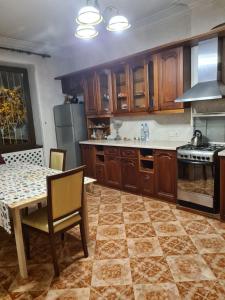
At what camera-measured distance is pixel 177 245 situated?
224 cm

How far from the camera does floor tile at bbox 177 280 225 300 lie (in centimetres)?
160

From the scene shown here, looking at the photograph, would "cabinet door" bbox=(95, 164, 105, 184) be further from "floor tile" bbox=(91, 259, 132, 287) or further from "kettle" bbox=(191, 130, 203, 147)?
"floor tile" bbox=(91, 259, 132, 287)

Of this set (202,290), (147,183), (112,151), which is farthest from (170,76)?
(202,290)

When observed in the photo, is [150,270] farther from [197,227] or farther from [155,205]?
[155,205]

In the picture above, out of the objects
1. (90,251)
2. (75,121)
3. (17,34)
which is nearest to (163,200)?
(90,251)

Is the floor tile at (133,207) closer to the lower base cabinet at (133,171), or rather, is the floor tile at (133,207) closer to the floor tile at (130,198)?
the floor tile at (130,198)

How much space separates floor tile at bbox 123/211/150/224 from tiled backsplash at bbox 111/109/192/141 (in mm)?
1376

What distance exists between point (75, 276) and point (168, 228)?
1212 millimetres

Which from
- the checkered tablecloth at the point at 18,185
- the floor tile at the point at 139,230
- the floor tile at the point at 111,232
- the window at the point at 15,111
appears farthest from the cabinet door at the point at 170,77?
the window at the point at 15,111

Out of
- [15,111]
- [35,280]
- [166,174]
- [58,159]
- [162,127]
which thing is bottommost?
[35,280]

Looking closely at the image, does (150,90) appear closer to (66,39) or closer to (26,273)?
(66,39)

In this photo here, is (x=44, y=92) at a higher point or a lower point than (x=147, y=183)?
higher

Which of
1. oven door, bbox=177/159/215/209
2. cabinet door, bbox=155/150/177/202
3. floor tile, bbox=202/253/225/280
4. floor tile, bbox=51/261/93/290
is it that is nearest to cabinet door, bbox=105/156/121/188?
cabinet door, bbox=155/150/177/202

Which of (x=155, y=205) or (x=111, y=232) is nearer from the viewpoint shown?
(x=111, y=232)
